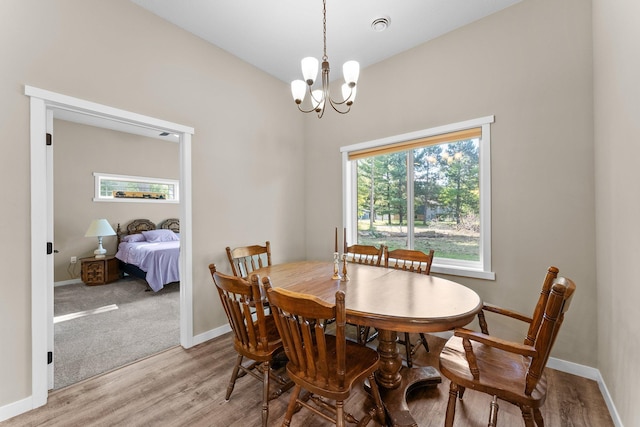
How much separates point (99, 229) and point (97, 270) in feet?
2.44

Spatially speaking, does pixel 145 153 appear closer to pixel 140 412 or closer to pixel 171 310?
pixel 171 310

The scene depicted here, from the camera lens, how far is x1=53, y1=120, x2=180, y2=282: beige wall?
4988 mm

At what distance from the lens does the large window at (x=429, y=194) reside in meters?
2.64

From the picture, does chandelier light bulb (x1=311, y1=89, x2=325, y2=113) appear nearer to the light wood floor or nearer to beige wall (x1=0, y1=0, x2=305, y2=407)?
beige wall (x1=0, y1=0, x2=305, y2=407)

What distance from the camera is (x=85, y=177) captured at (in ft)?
17.2

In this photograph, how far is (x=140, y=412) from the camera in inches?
70.7

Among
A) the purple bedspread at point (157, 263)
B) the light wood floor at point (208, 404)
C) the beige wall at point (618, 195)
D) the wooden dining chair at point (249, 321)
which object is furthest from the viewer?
the purple bedspread at point (157, 263)

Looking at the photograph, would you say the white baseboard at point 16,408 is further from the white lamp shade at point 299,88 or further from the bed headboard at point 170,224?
the bed headboard at point 170,224

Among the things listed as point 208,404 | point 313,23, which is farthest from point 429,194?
point 208,404

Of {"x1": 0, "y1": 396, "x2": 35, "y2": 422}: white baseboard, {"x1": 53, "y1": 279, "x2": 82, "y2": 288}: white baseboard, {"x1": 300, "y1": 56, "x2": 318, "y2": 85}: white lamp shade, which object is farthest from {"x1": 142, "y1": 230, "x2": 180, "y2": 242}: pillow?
{"x1": 300, "y1": 56, "x2": 318, "y2": 85}: white lamp shade

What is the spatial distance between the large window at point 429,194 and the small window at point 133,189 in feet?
14.8

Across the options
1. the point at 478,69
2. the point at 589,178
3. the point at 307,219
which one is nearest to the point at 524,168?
the point at 589,178

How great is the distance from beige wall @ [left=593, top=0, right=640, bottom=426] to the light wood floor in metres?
0.25

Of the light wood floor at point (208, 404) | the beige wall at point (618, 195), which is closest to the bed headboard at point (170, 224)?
the light wood floor at point (208, 404)
